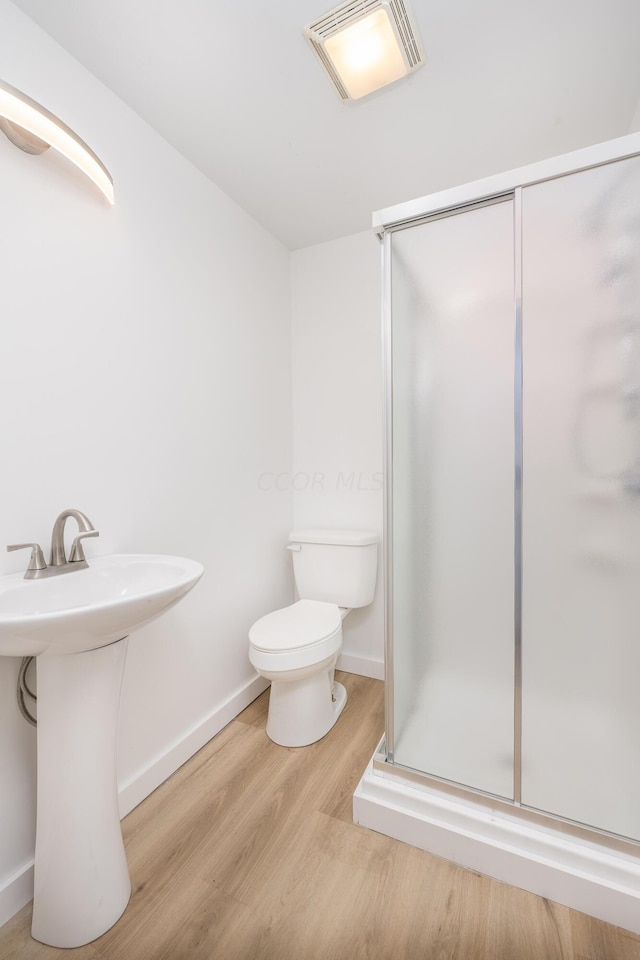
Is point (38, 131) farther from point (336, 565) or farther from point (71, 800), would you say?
point (336, 565)

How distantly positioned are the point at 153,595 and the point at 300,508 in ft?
4.97

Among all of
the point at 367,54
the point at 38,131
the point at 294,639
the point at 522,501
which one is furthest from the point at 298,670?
the point at 367,54

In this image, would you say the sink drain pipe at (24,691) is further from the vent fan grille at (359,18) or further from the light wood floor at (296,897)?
the vent fan grille at (359,18)

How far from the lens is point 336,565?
6.61ft

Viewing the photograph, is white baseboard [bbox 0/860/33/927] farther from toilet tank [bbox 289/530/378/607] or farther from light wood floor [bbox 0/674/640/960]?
toilet tank [bbox 289/530/378/607]

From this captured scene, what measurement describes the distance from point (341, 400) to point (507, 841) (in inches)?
73.5

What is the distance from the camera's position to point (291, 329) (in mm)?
2354

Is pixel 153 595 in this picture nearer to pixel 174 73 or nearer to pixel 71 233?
pixel 71 233

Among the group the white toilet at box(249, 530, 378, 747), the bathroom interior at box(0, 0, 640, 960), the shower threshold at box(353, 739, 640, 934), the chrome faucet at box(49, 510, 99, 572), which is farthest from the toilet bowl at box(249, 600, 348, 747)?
the chrome faucet at box(49, 510, 99, 572)

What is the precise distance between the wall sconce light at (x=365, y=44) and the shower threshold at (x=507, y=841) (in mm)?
2192

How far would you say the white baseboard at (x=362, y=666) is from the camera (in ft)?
7.14

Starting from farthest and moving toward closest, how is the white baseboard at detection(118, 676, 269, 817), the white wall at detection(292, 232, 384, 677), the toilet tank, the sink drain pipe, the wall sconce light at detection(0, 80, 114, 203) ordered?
the white wall at detection(292, 232, 384, 677) → the toilet tank → the white baseboard at detection(118, 676, 269, 817) → the sink drain pipe → the wall sconce light at detection(0, 80, 114, 203)

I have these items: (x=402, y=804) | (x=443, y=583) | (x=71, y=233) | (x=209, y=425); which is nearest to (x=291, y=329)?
(x=209, y=425)

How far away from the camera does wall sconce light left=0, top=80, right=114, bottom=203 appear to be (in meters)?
0.93
